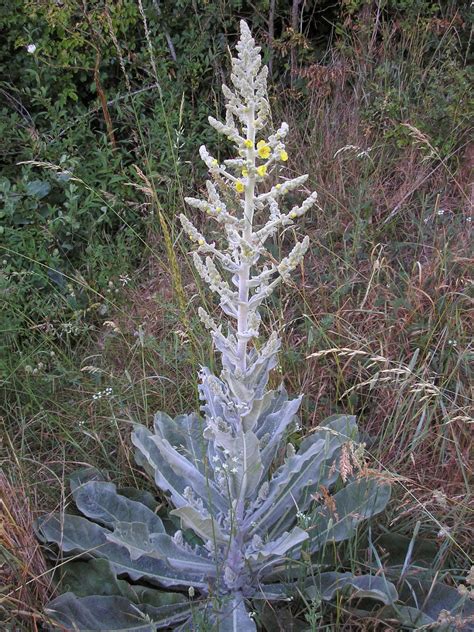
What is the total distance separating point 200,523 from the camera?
2.04m

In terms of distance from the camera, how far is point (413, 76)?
4.26m

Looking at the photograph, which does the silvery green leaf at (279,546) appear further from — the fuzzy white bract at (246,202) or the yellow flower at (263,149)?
the yellow flower at (263,149)

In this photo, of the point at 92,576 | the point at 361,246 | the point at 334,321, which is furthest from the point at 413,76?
the point at 92,576

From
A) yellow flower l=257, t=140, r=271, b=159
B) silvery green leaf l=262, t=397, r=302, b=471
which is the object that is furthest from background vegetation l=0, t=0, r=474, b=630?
yellow flower l=257, t=140, r=271, b=159

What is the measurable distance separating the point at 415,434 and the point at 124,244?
85.5 inches

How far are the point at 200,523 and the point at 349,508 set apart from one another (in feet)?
1.93

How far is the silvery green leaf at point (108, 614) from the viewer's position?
204 cm

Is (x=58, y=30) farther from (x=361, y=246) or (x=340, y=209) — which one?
(x=361, y=246)

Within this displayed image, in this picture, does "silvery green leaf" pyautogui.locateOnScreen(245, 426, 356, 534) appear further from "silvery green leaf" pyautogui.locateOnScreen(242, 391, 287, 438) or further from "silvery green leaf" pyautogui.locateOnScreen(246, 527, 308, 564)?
"silvery green leaf" pyautogui.locateOnScreen(242, 391, 287, 438)

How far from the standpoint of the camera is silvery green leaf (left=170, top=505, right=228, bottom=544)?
77.7 inches

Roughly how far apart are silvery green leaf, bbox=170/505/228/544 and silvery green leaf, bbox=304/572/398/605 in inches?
13.1

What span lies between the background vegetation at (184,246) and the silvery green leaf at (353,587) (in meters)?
0.08

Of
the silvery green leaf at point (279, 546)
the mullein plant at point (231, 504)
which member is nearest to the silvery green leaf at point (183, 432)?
the mullein plant at point (231, 504)

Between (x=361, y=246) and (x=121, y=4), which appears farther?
(x=121, y=4)
